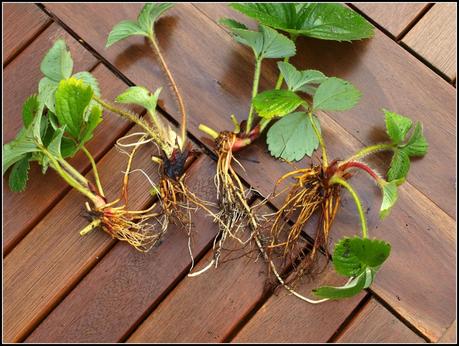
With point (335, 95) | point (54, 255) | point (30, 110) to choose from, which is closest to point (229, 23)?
point (335, 95)

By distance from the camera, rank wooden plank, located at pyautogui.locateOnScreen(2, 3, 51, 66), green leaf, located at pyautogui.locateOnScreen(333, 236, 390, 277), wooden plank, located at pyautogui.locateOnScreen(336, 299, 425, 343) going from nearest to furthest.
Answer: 1. green leaf, located at pyautogui.locateOnScreen(333, 236, 390, 277)
2. wooden plank, located at pyautogui.locateOnScreen(336, 299, 425, 343)
3. wooden plank, located at pyautogui.locateOnScreen(2, 3, 51, 66)

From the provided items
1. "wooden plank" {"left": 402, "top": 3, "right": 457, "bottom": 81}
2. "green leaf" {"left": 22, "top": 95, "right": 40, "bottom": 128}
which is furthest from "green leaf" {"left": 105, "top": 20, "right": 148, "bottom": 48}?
"wooden plank" {"left": 402, "top": 3, "right": 457, "bottom": 81}

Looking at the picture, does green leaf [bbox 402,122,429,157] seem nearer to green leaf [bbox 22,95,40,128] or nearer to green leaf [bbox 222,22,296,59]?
green leaf [bbox 222,22,296,59]

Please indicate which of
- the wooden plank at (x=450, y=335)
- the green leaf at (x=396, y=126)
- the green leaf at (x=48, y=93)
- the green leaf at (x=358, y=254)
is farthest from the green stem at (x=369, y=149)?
the green leaf at (x=48, y=93)

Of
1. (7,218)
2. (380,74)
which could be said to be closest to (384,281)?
(380,74)

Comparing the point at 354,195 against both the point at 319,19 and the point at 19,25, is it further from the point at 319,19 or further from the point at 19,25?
the point at 19,25

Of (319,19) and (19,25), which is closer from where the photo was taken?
(319,19)
